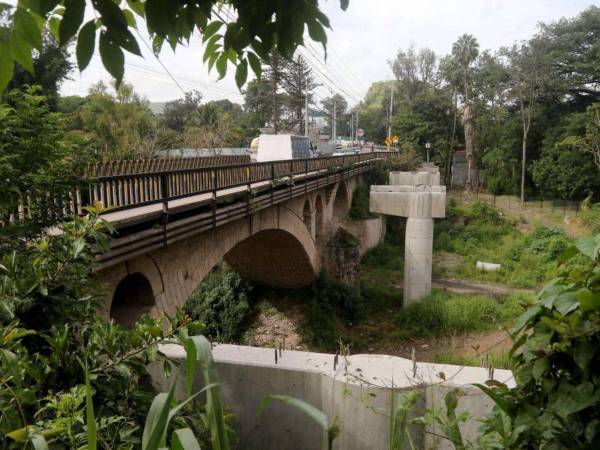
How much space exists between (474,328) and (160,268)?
14610 mm

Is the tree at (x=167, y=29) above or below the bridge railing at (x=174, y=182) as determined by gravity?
above

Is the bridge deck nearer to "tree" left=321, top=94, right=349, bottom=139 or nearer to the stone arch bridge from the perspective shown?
the stone arch bridge

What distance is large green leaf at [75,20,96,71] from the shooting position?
158 centimetres

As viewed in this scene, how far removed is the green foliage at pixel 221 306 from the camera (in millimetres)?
18047

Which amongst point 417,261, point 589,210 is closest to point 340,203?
point 417,261

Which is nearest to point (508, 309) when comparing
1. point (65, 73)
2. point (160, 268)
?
point (160, 268)

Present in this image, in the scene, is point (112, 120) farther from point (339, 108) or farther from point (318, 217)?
point (339, 108)

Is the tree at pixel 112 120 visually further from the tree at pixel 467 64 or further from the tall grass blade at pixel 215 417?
the tall grass blade at pixel 215 417

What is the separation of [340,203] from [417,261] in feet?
23.4

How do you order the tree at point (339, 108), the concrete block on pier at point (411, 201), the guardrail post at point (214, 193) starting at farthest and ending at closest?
the tree at point (339, 108), the concrete block on pier at point (411, 201), the guardrail post at point (214, 193)

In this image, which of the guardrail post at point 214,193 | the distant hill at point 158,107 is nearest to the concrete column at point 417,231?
the guardrail post at point 214,193

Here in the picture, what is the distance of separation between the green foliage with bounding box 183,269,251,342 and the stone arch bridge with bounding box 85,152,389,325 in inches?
118

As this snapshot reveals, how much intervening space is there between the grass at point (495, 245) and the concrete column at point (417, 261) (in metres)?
4.49

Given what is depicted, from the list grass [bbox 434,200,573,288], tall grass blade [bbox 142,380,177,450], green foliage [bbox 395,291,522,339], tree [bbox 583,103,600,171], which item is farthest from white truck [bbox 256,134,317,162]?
tall grass blade [bbox 142,380,177,450]
